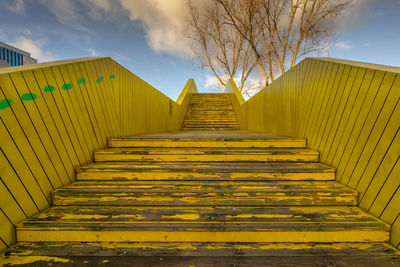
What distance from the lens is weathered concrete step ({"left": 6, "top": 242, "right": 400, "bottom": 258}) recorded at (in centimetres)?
117

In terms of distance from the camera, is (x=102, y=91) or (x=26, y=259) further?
(x=102, y=91)

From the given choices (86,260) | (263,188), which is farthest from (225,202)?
(86,260)

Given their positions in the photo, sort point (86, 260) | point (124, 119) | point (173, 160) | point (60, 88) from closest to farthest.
Result: point (86, 260) → point (60, 88) → point (173, 160) → point (124, 119)

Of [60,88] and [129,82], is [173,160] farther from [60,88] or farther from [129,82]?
[129,82]

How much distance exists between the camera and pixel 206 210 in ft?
4.85

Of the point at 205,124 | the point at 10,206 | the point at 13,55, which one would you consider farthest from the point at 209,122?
the point at 13,55

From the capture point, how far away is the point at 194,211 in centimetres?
147

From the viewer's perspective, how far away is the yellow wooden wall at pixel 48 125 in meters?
1.27

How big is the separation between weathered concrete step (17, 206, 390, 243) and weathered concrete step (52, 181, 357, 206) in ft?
0.55

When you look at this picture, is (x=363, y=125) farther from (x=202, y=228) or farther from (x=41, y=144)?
(x=41, y=144)

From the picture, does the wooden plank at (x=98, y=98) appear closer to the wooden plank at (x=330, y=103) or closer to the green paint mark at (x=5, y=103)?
the green paint mark at (x=5, y=103)

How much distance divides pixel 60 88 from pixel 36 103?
33 cm

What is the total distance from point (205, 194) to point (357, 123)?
62.7 inches

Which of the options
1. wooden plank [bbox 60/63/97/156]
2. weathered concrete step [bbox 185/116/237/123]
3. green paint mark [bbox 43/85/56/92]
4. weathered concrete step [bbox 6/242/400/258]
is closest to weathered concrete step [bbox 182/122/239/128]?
weathered concrete step [bbox 185/116/237/123]
